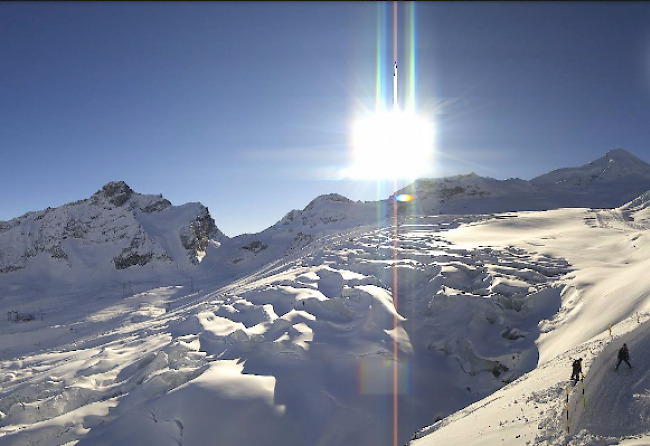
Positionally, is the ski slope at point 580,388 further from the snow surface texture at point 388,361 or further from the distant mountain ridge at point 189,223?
the distant mountain ridge at point 189,223

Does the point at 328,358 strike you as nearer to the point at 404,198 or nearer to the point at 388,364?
the point at 388,364

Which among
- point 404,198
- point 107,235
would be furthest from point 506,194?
point 107,235

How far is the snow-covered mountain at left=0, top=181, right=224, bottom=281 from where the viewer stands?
5284cm

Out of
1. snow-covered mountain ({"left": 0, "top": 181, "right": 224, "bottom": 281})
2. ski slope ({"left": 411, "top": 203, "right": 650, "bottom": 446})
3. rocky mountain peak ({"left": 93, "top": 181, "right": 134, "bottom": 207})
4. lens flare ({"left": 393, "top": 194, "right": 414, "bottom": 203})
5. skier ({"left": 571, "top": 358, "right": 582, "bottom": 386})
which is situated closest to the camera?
ski slope ({"left": 411, "top": 203, "right": 650, "bottom": 446})

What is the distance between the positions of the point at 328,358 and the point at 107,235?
60848mm

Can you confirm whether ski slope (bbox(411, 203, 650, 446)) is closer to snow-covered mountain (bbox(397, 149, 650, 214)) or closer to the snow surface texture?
the snow surface texture

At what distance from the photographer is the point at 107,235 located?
58.3 metres

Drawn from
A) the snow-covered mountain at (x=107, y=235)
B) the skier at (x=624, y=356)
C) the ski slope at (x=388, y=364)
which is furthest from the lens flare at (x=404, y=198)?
the skier at (x=624, y=356)

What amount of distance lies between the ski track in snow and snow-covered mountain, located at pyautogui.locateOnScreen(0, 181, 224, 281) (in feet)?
140

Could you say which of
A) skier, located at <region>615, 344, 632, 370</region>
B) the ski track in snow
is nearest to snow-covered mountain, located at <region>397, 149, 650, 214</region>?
the ski track in snow

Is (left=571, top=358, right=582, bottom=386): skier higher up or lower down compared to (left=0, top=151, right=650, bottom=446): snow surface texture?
higher up

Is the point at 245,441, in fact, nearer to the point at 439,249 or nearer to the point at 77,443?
the point at 77,443

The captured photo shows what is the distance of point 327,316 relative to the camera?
35.8ft

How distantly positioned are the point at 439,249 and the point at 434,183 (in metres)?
46.4
